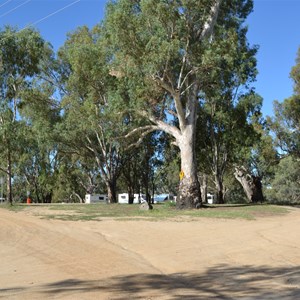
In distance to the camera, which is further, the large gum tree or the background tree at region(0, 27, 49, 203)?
the background tree at region(0, 27, 49, 203)

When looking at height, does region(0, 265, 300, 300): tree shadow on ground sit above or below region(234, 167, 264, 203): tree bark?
below

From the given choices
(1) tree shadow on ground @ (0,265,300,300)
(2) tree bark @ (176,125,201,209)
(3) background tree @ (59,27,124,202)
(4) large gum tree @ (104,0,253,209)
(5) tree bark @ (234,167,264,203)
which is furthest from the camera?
(5) tree bark @ (234,167,264,203)

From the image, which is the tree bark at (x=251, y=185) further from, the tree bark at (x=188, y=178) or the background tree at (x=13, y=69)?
the background tree at (x=13, y=69)

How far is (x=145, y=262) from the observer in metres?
Result: 9.80

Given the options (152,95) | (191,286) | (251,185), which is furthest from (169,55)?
(251,185)

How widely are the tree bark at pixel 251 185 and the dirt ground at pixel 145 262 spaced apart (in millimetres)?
29013

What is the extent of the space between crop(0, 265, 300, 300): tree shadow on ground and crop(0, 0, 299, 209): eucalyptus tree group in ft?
54.1

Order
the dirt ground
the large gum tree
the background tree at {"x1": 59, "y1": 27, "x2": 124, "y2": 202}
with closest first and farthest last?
the dirt ground → the large gum tree → the background tree at {"x1": 59, "y1": 27, "x2": 124, "y2": 202}

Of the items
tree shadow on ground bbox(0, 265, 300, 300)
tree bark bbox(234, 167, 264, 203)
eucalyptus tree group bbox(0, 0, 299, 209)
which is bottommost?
tree shadow on ground bbox(0, 265, 300, 300)

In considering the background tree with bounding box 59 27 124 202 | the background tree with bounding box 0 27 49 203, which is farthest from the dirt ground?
the background tree with bounding box 0 27 49 203

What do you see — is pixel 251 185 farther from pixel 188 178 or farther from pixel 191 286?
pixel 191 286

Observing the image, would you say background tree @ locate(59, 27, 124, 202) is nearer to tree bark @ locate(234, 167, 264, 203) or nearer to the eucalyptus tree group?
the eucalyptus tree group

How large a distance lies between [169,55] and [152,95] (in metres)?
3.69

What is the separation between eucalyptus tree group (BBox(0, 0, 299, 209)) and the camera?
79.8ft
